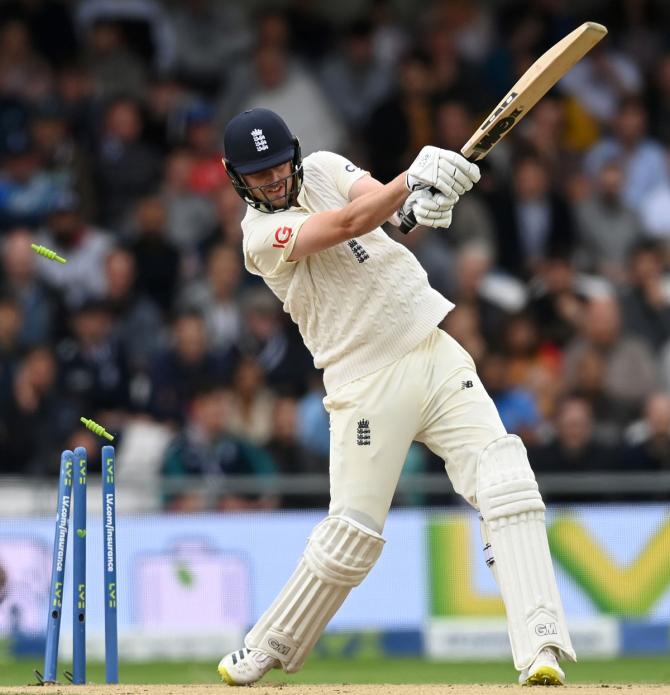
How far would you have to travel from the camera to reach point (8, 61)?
13.6 meters

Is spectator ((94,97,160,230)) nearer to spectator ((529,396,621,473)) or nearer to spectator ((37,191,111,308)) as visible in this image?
spectator ((37,191,111,308))

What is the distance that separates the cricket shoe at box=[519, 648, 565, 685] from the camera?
590cm

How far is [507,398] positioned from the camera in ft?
37.1

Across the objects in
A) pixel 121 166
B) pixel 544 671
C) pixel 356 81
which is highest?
pixel 356 81

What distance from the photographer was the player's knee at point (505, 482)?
614cm

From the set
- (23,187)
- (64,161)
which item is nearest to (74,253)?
(23,187)

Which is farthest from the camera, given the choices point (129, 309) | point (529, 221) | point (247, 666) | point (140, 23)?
point (140, 23)

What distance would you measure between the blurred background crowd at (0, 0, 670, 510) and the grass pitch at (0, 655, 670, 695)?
1381mm

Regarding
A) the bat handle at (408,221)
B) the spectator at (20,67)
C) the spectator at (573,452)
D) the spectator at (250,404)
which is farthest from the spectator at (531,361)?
the bat handle at (408,221)

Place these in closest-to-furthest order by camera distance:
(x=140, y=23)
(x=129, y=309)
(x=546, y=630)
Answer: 1. (x=546, y=630)
2. (x=129, y=309)
3. (x=140, y=23)

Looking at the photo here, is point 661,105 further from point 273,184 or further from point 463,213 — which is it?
point 273,184

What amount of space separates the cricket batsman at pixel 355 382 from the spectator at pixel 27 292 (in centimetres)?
562

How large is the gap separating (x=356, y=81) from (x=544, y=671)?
28.0 feet

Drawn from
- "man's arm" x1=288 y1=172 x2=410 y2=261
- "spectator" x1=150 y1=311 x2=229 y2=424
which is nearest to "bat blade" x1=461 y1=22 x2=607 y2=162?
"man's arm" x1=288 y1=172 x2=410 y2=261
